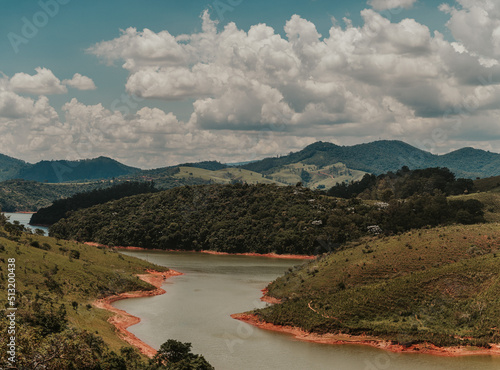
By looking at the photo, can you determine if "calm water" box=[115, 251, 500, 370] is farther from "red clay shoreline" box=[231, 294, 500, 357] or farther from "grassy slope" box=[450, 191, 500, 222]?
"grassy slope" box=[450, 191, 500, 222]

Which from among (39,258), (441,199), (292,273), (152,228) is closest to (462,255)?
(292,273)

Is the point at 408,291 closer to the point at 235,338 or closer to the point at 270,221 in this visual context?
the point at 235,338

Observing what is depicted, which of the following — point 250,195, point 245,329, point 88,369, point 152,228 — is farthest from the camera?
point 250,195

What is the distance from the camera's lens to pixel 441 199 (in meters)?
160

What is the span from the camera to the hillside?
36906 millimetres

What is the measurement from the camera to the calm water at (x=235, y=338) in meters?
48.4

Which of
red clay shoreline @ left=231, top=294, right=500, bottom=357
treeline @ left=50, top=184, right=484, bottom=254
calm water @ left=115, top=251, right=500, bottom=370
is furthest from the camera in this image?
treeline @ left=50, top=184, right=484, bottom=254

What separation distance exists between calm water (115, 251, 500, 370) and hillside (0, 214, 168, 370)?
6.69m

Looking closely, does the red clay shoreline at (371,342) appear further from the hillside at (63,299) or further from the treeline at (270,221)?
the treeline at (270,221)

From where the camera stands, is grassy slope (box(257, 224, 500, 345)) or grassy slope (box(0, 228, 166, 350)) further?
grassy slope (box(0, 228, 166, 350))

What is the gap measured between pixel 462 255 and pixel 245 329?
36.2 meters

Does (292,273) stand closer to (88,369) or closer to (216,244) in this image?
(88,369)

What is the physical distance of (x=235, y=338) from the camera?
57.4 metres

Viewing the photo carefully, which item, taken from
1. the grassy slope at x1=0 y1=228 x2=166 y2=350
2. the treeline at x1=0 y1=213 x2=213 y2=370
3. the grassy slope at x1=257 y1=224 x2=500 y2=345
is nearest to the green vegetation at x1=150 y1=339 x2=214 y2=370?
the treeline at x1=0 y1=213 x2=213 y2=370
